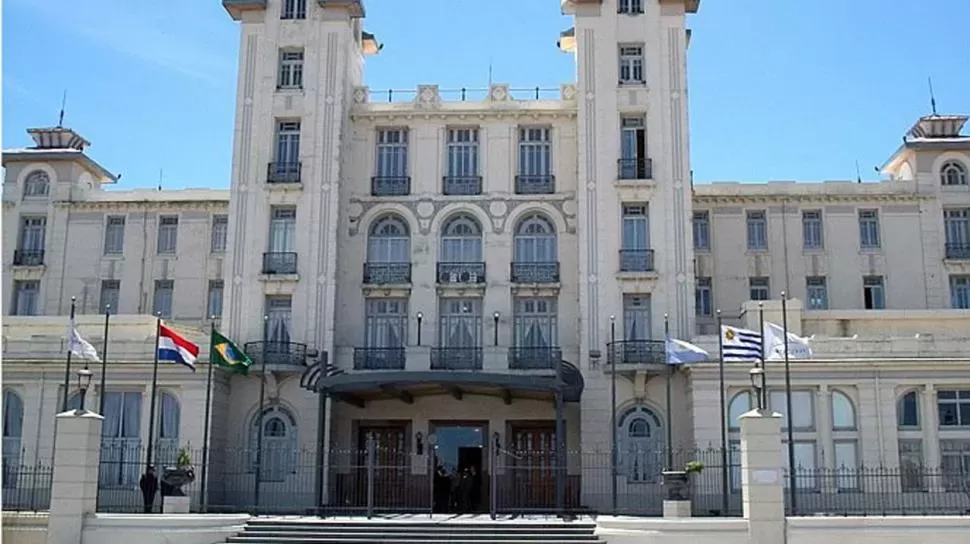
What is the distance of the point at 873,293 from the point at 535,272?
12789 mm

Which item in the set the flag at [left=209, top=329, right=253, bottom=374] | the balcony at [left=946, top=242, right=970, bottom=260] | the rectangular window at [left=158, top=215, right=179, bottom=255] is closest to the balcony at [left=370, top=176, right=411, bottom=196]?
the flag at [left=209, top=329, right=253, bottom=374]

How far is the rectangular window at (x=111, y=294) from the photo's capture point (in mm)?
39688

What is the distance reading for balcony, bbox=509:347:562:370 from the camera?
1294 inches

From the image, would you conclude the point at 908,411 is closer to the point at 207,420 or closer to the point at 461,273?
the point at 461,273

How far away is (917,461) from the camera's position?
29656 mm

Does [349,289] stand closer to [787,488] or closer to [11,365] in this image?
[11,365]

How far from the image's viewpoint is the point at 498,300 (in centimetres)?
3378

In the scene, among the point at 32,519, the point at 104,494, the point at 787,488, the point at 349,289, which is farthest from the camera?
the point at 349,289

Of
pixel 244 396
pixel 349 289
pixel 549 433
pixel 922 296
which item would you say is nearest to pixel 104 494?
pixel 244 396

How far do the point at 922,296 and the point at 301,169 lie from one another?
2207 cm

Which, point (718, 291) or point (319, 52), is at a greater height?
point (319, 52)

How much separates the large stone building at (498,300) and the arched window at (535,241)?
6 centimetres

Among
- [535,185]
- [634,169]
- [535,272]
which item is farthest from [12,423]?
[634,169]

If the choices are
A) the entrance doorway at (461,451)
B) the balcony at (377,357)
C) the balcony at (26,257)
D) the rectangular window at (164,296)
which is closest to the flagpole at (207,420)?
the balcony at (377,357)
